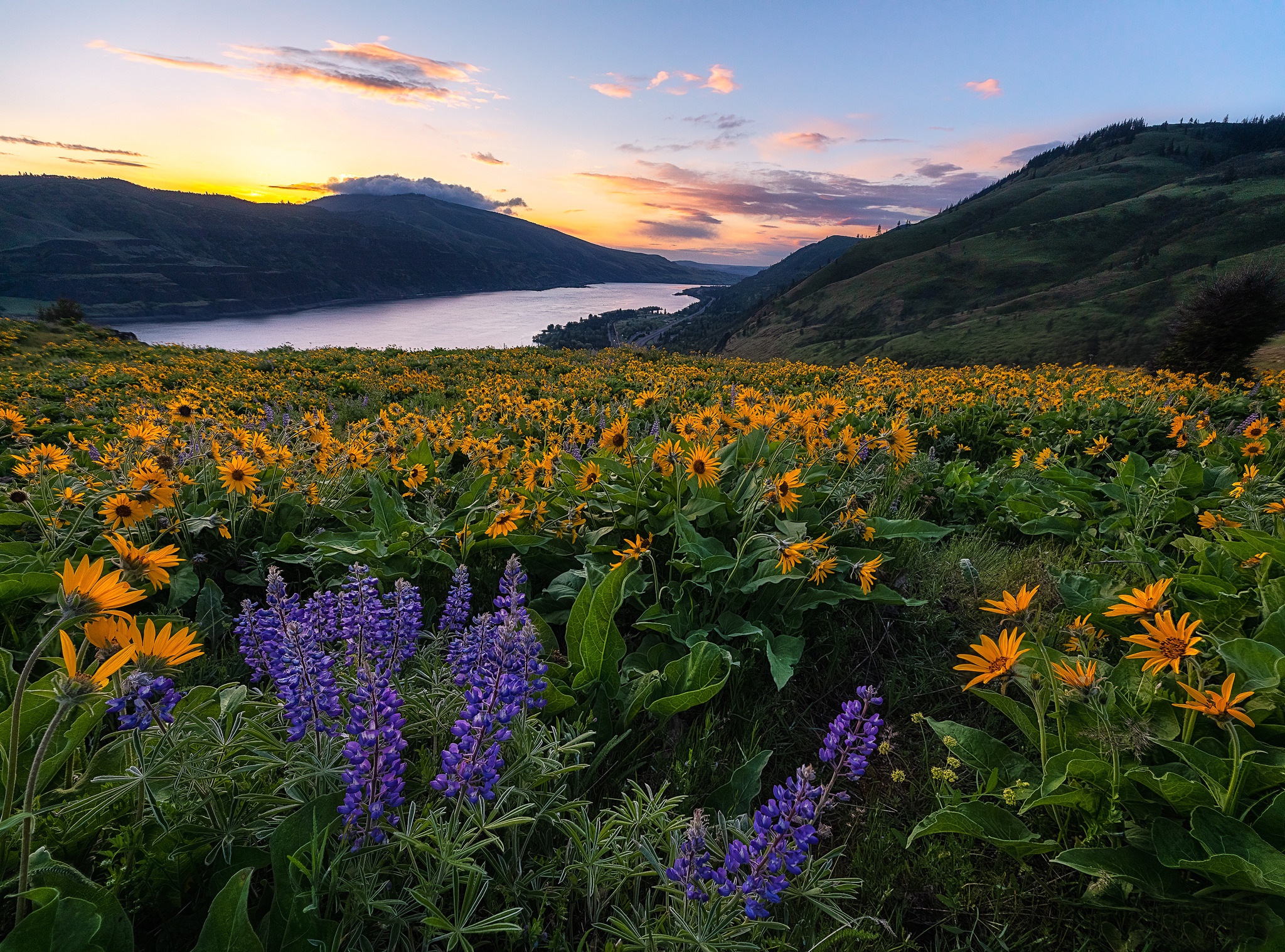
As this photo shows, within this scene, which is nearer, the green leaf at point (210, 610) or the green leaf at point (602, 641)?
the green leaf at point (602, 641)

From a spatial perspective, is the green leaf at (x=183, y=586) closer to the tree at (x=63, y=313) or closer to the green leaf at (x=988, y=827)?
the green leaf at (x=988, y=827)

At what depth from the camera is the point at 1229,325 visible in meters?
16.8

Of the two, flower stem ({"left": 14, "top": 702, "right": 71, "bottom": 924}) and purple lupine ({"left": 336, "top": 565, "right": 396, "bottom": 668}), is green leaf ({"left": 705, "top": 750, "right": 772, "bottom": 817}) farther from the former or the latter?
flower stem ({"left": 14, "top": 702, "right": 71, "bottom": 924})

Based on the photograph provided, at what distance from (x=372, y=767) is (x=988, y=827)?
5.96ft

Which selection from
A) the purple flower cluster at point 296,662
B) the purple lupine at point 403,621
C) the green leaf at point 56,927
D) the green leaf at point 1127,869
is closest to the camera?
the green leaf at point 56,927

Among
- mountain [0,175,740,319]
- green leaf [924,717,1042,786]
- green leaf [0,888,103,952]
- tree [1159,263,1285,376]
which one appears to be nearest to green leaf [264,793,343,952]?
green leaf [0,888,103,952]

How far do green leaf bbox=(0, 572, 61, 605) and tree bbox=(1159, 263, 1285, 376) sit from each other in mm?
23107

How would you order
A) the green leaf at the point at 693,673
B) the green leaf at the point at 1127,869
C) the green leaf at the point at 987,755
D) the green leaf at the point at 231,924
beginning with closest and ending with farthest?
the green leaf at the point at 231,924
the green leaf at the point at 1127,869
the green leaf at the point at 987,755
the green leaf at the point at 693,673

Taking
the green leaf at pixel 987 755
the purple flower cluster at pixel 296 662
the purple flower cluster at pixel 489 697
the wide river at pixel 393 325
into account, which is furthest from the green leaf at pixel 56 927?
the wide river at pixel 393 325

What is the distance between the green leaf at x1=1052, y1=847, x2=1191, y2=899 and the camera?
1.55 metres

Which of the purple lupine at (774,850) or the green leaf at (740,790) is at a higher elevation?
the purple lupine at (774,850)

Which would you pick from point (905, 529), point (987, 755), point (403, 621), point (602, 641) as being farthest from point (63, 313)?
point (987, 755)

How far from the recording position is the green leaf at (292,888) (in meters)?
1.10

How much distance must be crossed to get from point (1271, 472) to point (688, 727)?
4.68 metres
